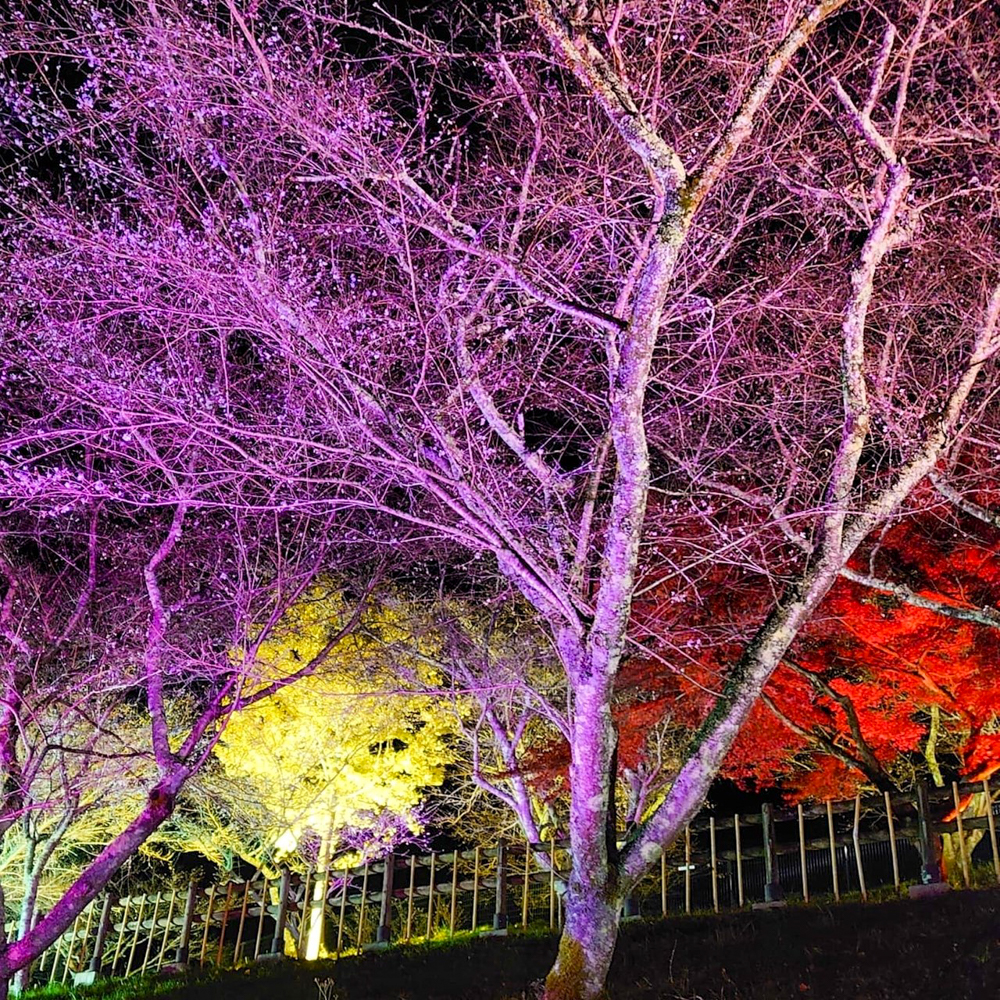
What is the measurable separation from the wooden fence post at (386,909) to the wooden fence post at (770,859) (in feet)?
17.7

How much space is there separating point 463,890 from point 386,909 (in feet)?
3.78

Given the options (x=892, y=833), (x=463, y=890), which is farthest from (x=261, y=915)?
(x=892, y=833)

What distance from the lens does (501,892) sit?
38.8ft

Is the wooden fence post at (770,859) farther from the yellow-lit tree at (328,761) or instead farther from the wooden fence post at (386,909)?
the yellow-lit tree at (328,761)

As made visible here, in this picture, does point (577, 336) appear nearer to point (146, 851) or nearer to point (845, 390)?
point (845, 390)

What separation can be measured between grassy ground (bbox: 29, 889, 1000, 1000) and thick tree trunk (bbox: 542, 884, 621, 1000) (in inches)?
15.0

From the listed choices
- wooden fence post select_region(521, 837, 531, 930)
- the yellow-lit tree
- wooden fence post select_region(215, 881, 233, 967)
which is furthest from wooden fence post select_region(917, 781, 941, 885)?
wooden fence post select_region(215, 881, 233, 967)

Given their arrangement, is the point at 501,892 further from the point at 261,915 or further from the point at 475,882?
the point at 261,915

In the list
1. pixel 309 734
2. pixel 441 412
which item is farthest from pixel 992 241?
pixel 309 734

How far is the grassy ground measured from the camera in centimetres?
608

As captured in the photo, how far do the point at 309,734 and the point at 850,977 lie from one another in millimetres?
14209

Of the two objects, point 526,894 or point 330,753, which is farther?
point 330,753

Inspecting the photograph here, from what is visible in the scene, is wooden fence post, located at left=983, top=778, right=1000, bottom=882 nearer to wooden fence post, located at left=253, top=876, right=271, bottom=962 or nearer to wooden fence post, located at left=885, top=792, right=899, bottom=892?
wooden fence post, located at left=885, top=792, right=899, bottom=892

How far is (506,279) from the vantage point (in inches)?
290
